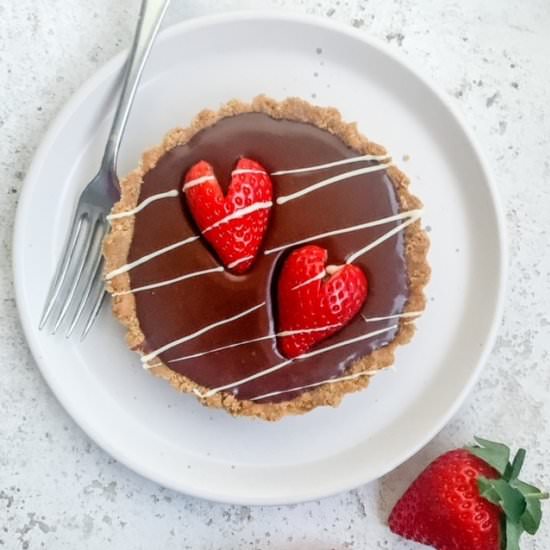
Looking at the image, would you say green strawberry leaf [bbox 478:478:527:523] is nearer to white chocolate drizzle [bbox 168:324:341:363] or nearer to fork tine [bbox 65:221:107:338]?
white chocolate drizzle [bbox 168:324:341:363]

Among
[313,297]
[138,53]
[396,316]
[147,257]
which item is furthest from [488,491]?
[138,53]

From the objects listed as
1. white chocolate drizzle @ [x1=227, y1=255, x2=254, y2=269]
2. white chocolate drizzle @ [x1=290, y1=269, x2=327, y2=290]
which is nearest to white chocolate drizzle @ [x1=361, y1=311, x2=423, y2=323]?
white chocolate drizzle @ [x1=290, y1=269, x2=327, y2=290]

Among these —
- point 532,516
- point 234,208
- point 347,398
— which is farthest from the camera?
point 347,398

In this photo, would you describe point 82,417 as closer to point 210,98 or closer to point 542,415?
point 210,98

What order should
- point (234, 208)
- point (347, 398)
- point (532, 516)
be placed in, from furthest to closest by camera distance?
1. point (347, 398)
2. point (532, 516)
3. point (234, 208)

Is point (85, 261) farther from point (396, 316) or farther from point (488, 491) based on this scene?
point (488, 491)

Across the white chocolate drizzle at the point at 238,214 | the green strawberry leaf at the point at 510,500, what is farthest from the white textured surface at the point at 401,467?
the white chocolate drizzle at the point at 238,214
